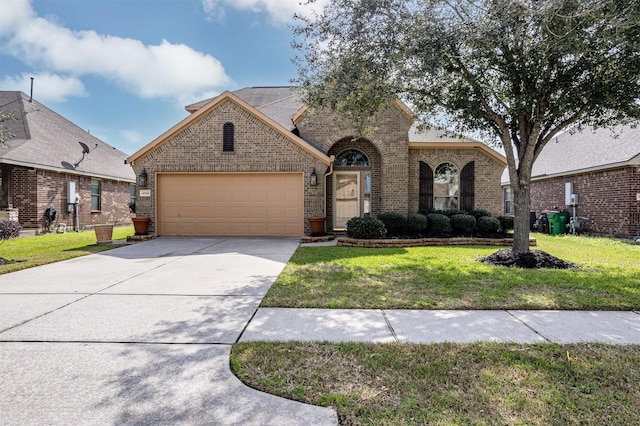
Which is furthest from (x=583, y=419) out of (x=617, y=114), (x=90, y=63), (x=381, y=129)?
(x=90, y=63)

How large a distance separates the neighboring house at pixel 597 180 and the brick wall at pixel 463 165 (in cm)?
323

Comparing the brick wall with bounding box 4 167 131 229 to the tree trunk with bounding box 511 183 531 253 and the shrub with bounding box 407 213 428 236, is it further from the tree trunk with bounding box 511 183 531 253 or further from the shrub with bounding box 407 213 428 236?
the tree trunk with bounding box 511 183 531 253

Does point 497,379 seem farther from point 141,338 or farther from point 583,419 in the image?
point 141,338

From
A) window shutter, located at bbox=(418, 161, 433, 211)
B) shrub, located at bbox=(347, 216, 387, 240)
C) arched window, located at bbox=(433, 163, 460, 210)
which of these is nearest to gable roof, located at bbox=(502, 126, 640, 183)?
arched window, located at bbox=(433, 163, 460, 210)


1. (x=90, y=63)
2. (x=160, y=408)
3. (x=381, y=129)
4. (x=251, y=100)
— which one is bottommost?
(x=160, y=408)

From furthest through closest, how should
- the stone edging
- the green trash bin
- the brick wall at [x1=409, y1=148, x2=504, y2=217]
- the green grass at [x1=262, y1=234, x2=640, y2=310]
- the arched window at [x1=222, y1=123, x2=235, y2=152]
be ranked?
the green trash bin, the brick wall at [x1=409, y1=148, x2=504, y2=217], the arched window at [x1=222, y1=123, x2=235, y2=152], the stone edging, the green grass at [x1=262, y1=234, x2=640, y2=310]

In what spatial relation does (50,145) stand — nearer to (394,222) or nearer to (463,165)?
(394,222)

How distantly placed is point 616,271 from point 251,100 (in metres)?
15.9

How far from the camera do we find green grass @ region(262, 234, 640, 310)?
178 inches

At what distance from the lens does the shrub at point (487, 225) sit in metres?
11.5

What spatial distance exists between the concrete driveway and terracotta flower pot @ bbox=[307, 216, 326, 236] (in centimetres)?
527

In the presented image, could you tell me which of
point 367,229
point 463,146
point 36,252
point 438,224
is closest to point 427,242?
point 438,224

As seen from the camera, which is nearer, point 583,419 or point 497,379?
point 583,419

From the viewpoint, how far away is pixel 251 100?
57.5 ft
